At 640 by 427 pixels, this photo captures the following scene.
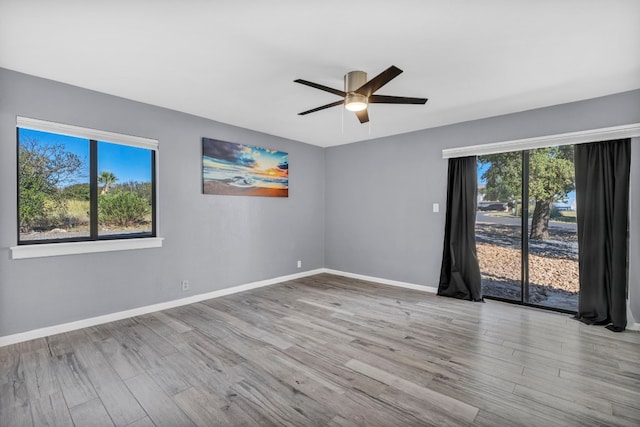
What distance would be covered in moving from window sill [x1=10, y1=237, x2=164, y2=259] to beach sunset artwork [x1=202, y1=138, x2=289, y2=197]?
98 cm

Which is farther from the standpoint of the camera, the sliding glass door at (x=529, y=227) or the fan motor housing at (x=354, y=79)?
the sliding glass door at (x=529, y=227)

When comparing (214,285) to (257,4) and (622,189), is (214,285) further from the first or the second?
(622,189)

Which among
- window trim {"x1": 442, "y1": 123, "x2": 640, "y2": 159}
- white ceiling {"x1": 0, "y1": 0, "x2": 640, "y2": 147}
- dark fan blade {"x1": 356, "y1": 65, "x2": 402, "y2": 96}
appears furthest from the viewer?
window trim {"x1": 442, "y1": 123, "x2": 640, "y2": 159}

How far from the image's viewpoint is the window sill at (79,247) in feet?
9.26

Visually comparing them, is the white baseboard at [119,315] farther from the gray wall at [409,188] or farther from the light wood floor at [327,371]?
the gray wall at [409,188]

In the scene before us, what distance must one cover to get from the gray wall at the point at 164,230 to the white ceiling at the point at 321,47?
0.83 feet

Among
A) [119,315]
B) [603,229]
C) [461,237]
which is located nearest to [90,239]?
[119,315]

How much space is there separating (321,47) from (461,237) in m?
3.19

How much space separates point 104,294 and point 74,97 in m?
2.06

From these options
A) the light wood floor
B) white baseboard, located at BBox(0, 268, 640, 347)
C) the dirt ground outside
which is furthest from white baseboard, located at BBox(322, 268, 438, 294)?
the light wood floor

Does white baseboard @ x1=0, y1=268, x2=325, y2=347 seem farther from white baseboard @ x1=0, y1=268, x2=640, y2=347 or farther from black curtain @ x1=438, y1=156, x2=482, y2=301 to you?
black curtain @ x1=438, y1=156, x2=482, y2=301

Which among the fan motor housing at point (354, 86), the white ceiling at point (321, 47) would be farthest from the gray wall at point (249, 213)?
the fan motor housing at point (354, 86)

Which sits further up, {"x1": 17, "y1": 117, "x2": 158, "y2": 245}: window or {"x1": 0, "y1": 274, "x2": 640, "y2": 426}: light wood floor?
{"x1": 17, "y1": 117, "x2": 158, "y2": 245}: window

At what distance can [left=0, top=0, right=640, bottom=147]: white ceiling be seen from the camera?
1937mm
